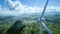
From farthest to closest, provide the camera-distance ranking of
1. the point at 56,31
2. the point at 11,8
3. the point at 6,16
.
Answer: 1. the point at 11,8
2. the point at 6,16
3. the point at 56,31

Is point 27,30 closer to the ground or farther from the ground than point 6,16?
closer to the ground

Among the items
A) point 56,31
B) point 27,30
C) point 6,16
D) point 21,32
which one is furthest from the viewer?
point 6,16

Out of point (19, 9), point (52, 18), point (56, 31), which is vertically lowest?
point (56, 31)

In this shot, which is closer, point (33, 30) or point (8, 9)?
point (33, 30)

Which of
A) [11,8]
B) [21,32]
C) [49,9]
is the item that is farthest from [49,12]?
[21,32]

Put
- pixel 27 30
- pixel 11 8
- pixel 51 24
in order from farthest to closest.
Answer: pixel 11 8
pixel 51 24
pixel 27 30

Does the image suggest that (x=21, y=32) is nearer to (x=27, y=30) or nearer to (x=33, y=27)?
(x=27, y=30)

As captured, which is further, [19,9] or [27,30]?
[19,9]

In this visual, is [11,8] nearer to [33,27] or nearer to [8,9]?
[8,9]

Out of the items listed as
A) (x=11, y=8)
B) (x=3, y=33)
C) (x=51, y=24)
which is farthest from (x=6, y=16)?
(x=51, y=24)
